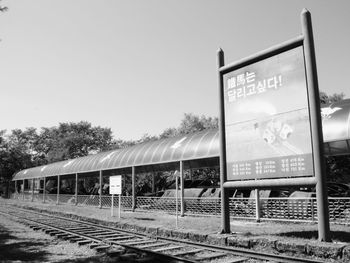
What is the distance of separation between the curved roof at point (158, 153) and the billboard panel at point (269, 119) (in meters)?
5.94

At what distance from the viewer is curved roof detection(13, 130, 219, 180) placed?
1783cm

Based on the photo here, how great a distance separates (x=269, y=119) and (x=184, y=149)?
9.18 m

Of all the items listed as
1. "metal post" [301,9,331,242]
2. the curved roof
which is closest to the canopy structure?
the curved roof

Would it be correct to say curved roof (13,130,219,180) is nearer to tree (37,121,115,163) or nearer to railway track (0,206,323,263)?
railway track (0,206,323,263)

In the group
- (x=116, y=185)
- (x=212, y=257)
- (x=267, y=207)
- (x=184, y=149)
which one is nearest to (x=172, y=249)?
(x=212, y=257)

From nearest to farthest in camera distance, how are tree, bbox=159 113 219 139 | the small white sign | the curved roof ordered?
the curved roof < the small white sign < tree, bbox=159 113 219 139

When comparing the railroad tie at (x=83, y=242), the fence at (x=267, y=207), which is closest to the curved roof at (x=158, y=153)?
the fence at (x=267, y=207)

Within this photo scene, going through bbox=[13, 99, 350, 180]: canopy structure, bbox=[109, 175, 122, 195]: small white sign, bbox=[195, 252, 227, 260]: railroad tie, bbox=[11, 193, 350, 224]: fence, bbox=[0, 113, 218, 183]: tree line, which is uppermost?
bbox=[0, 113, 218, 183]: tree line

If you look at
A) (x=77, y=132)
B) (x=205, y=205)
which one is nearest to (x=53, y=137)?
(x=77, y=132)

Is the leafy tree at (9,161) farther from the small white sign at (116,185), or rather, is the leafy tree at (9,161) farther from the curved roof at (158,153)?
the small white sign at (116,185)

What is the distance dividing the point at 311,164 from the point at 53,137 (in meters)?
76.7

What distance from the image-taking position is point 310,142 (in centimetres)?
911

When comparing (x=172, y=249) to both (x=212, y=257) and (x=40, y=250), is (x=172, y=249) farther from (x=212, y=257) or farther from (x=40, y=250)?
(x=40, y=250)

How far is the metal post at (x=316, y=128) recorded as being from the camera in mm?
8469
